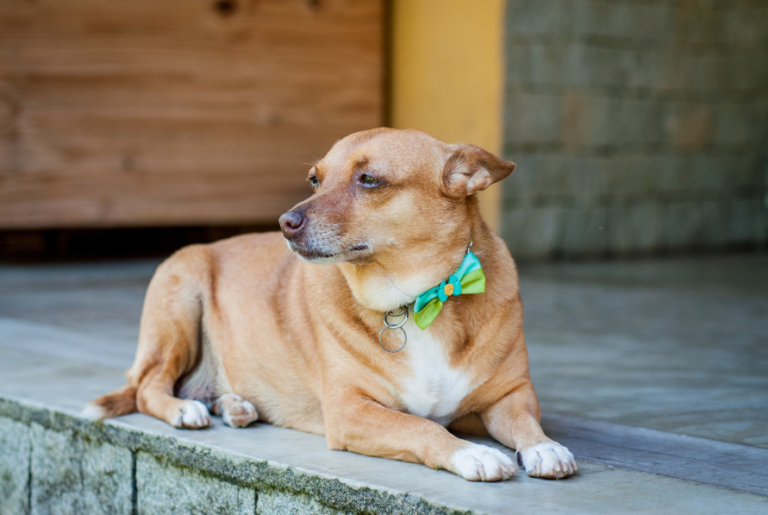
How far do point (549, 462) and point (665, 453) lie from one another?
0.50m

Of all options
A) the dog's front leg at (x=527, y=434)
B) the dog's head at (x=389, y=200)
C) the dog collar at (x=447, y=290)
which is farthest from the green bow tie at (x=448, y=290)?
the dog's front leg at (x=527, y=434)

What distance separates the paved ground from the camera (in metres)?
2.04

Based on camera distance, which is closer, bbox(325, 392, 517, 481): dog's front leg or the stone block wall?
bbox(325, 392, 517, 481): dog's front leg

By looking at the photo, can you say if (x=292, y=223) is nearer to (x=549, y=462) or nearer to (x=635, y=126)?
(x=549, y=462)

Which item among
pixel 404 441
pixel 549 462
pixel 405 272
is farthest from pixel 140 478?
pixel 549 462

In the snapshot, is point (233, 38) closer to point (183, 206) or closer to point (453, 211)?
point (183, 206)

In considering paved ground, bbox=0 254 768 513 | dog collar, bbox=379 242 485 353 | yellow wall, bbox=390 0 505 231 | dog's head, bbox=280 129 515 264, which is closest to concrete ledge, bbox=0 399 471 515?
paved ground, bbox=0 254 768 513

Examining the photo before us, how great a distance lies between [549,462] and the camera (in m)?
2.11

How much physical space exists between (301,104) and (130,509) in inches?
203

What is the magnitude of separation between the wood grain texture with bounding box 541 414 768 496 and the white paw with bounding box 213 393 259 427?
0.93 m

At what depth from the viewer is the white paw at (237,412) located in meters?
2.67

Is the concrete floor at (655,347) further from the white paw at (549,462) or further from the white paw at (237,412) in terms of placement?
the white paw at (237,412)

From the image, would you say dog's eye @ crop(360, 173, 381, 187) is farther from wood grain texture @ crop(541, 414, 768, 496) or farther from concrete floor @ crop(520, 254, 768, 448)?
concrete floor @ crop(520, 254, 768, 448)

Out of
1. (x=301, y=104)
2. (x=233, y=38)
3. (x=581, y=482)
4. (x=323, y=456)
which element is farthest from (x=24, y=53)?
(x=581, y=482)
